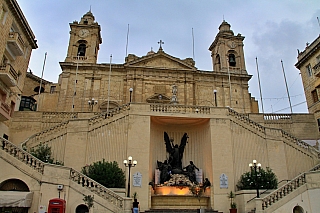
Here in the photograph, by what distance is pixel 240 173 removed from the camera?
18.5 m

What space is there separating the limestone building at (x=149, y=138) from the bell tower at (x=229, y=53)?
102 inches

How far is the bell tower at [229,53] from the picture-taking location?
36781 mm

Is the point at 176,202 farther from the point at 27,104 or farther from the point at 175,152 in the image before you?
the point at 27,104

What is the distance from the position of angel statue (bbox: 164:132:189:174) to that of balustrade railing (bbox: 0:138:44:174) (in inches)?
344

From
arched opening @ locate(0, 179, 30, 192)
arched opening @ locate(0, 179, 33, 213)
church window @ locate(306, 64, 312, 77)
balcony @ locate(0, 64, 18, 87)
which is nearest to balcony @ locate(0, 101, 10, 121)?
balcony @ locate(0, 64, 18, 87)

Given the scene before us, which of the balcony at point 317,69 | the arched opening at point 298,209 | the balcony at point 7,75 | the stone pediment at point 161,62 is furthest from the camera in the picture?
the stone pediment at point 161,62

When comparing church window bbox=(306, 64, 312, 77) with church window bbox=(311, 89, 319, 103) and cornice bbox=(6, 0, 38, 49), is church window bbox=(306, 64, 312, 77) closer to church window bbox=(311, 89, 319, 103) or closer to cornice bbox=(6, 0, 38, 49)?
church window bbox=(311, 89, 319, 103)

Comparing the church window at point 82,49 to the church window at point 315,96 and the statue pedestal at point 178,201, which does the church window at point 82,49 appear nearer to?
the statue pedestal at point 178,201

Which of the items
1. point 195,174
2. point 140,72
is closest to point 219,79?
point 140,72

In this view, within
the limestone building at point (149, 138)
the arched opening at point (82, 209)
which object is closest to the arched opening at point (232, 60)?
the limestone building at point (149, 138)

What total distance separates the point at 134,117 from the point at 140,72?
15.2 m

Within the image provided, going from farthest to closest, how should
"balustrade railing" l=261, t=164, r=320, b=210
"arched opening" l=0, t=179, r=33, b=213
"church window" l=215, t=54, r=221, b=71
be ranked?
"church window" l=215, t=54, r=221, b=71, "balustrade railing" l=261, t=164, r=320, b=210, "arched opening" l=0, t=179, r=33, b=213

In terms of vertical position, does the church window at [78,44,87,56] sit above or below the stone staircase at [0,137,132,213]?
above

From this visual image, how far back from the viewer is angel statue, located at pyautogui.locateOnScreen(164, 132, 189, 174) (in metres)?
19.5
